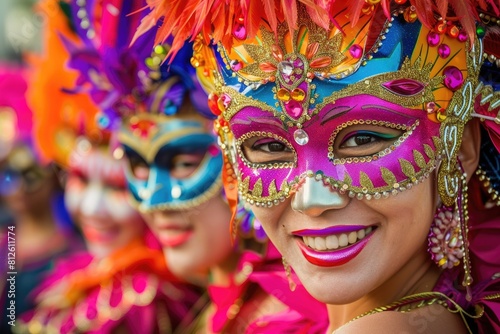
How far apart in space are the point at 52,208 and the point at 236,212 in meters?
2.19

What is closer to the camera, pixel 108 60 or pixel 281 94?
pixel 281 94

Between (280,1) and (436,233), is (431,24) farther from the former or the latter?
(436,233)

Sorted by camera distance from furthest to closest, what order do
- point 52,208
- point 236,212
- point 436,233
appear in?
point 52,208 < point 236,212 < point 436,233

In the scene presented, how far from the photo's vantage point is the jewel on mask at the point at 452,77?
174 centimetres

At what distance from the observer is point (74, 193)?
3.59 metres

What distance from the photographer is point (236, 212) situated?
2186mm

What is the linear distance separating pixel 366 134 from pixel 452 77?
→ 23 centimetres

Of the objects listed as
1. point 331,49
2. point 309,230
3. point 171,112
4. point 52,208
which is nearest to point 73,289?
point 52,208

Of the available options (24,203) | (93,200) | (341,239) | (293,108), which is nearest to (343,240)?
(341,239)

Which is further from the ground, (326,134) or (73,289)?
(326,134)

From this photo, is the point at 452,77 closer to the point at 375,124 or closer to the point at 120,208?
the point at 375,124

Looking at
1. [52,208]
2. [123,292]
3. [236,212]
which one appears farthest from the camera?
[52,208]

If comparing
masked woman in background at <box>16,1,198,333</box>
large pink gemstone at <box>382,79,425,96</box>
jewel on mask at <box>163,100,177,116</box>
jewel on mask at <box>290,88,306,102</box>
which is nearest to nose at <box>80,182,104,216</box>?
masked woman in background at <box>16,1,198,333</box>

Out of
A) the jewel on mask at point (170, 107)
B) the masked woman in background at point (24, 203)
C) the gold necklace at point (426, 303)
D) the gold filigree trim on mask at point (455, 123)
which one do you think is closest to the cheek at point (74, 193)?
the masked woman in background at point (24, 203)
